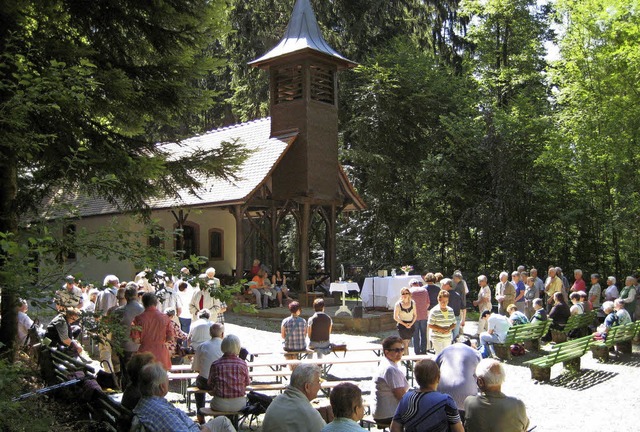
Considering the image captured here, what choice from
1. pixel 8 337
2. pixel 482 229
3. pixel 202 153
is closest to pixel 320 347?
pixel 202 153

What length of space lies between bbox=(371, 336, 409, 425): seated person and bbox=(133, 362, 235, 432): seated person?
1.73 metres

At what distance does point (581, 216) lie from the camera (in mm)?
22984

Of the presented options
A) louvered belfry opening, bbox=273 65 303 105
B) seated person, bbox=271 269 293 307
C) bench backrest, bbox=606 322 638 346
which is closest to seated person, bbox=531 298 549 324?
bench backrest, bbox=606 322 638 346

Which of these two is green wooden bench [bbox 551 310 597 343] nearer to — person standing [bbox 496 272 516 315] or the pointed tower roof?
person standing [bbox 496 272 516 315]

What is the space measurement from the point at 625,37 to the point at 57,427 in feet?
70.7

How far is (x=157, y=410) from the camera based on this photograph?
520 cm

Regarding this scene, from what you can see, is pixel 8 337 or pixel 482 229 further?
pixel 482 229

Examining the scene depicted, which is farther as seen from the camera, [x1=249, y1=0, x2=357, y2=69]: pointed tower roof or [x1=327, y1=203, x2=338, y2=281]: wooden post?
[x1=327, y1=203, x2=338, y2=281]: wooden post

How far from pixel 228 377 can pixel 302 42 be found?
15809mm

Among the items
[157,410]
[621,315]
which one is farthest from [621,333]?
[157,410]

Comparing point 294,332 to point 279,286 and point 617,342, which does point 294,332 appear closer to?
point 617,342

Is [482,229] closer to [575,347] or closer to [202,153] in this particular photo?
[575,347]

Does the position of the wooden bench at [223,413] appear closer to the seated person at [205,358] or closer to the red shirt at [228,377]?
the red shirt at [228,377]

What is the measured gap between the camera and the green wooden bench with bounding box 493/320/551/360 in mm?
12562
